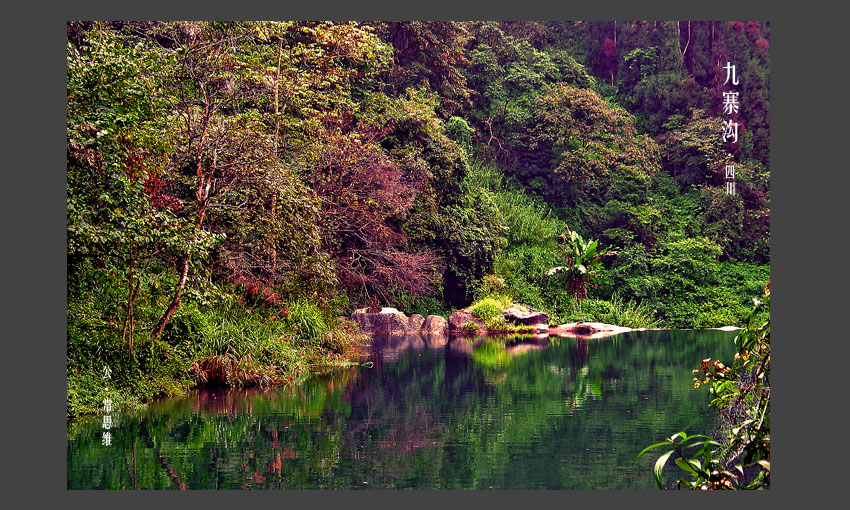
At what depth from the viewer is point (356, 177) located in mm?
16625

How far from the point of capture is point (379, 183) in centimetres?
1706

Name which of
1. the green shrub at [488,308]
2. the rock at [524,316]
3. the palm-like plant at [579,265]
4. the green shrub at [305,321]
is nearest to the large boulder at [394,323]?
the green shrub at [488,308]

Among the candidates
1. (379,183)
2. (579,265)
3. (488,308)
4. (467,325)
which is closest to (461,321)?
(467,325)

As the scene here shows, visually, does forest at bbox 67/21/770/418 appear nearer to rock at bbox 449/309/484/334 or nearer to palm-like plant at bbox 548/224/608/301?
palm-like plant at bbox 548/224/608/301

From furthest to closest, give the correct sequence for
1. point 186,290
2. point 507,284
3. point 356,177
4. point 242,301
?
point 507,284
point 356,177
point 242,301
point 186,290

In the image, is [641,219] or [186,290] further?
[641,219]

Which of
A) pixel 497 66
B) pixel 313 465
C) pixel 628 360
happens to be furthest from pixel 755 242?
pixel 313 465

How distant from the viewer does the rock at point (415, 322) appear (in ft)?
63.7

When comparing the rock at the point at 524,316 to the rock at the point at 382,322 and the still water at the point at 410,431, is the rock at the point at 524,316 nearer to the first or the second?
the rock at the point at 382,322

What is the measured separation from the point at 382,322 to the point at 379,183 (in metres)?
3.27

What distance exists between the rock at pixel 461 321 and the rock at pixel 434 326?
0.22 metres

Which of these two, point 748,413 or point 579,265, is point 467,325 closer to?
point 579,265

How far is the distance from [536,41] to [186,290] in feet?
68.0

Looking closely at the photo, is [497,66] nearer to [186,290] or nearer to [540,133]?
[540,133]
